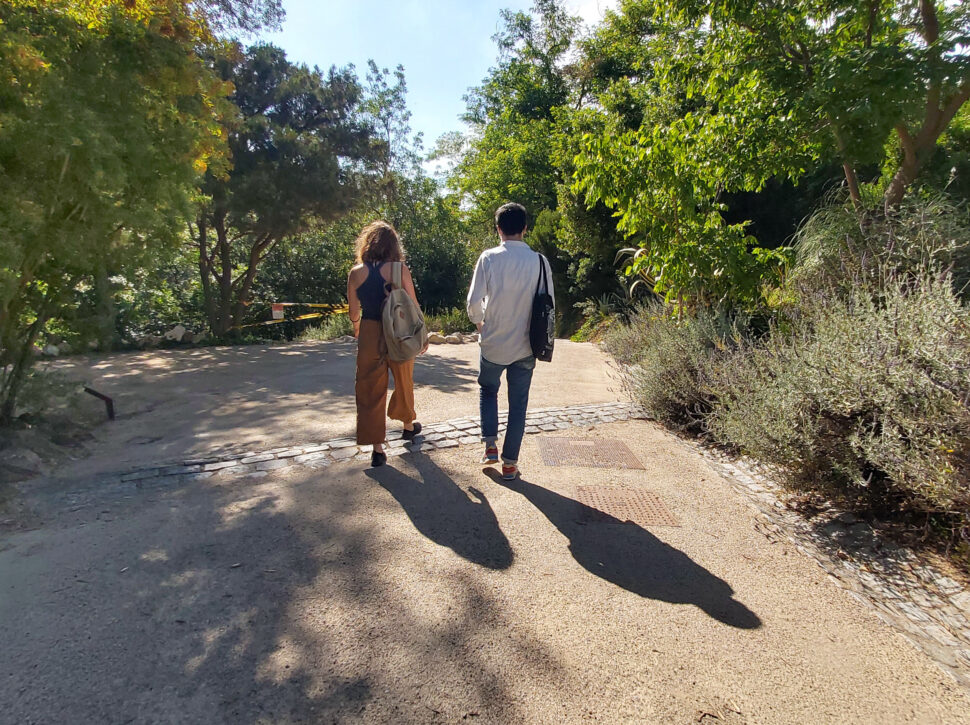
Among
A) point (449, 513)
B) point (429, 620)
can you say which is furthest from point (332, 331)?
point (429, 620)

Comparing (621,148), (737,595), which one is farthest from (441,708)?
(621,148)

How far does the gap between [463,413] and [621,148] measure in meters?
3.55

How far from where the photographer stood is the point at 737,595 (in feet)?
9.32

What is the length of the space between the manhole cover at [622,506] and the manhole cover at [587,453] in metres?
0.51

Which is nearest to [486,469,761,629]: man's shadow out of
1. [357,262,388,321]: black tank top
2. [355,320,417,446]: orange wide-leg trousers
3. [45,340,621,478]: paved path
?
[355,320,417,446]: orange wide-leg trousers

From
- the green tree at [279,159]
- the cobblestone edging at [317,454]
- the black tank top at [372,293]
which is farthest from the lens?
the green tree at [279,159]

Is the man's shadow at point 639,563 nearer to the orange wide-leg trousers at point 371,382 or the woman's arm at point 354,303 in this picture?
the orange wide-leg trousers at point 371,382

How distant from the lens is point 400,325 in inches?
165

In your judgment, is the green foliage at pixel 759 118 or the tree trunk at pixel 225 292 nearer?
the green foliage at pixel 759 118

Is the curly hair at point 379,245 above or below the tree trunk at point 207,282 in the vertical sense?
above

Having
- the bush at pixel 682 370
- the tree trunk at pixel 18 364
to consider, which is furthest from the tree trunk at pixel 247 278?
the bush at pixel 682 370

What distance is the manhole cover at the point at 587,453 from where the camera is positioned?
463 centimetres

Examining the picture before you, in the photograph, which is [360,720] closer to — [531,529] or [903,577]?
[531,529]

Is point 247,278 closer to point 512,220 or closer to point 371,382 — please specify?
point 371,382
